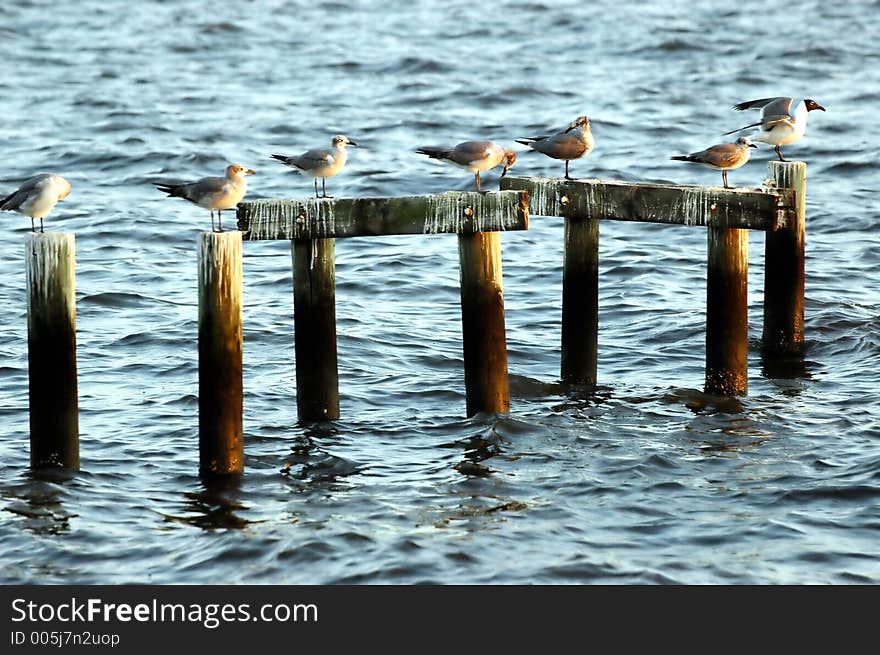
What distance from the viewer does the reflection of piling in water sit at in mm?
12375

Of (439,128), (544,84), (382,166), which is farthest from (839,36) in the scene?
(382,166)

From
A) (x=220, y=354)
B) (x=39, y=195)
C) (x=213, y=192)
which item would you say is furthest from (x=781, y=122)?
(x=39, y=195)

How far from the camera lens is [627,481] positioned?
11.3 metres

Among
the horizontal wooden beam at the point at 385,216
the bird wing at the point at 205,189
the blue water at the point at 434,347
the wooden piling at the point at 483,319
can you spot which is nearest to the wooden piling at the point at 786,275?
the blue water at the point at 434,347

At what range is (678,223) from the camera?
12.5m

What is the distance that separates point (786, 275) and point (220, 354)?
636cm

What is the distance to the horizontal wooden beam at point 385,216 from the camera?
11.4 m

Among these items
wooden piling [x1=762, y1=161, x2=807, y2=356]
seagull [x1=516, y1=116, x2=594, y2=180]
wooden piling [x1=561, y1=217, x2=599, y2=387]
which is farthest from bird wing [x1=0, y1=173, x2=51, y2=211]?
wooden piling [x1=762, y1=161, x2=807, y2=356]

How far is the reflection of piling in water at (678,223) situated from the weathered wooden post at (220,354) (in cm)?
339

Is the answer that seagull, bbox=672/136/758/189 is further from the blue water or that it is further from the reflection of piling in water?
the blue water

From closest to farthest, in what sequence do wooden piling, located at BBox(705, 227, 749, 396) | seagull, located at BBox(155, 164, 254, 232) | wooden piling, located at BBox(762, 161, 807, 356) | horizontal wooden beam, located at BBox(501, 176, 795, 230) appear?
seagull, located at BBox(155, 164, 254, 232) < horizontal wooden beam, located at BBox(501, 176, 795, 230) < wooden piling, located at BBox(705, 227, 749, 396) < wooden piling, located at BBox(762, 161, 807, 356)

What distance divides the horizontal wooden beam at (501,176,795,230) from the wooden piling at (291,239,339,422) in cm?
195

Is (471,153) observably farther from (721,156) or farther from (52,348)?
(52,348)

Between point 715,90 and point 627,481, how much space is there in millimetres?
21262
